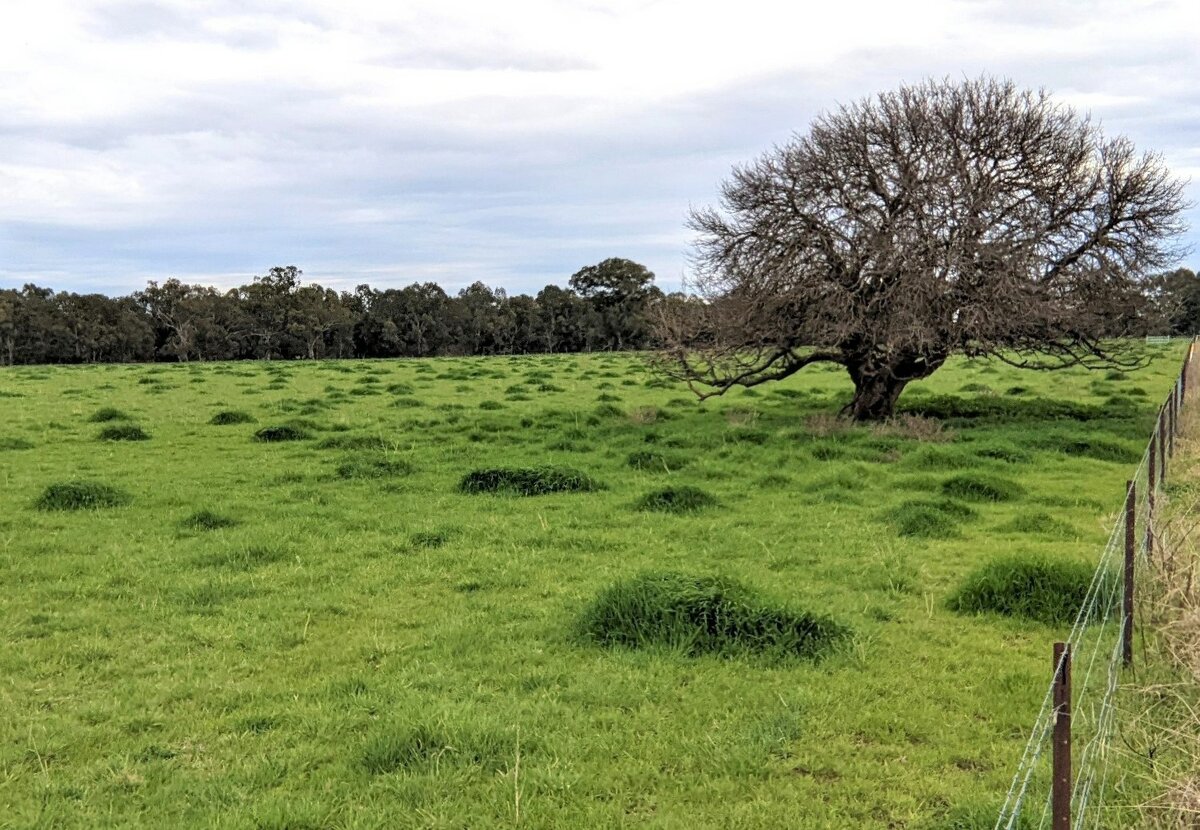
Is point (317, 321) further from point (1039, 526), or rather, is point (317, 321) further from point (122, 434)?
point (1039, 526)

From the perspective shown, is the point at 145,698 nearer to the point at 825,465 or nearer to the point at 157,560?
the point at 157,560

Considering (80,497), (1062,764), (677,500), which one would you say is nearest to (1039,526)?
(677,500)

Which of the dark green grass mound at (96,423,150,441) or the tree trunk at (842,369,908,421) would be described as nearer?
the dark green grass mound at (96,423,150,441)

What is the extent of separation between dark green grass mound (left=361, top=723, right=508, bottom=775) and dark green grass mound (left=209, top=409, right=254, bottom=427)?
19176mm

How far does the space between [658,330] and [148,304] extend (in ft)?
313

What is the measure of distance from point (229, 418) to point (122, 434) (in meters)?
3.03

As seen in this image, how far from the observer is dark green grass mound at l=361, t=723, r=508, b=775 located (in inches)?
223

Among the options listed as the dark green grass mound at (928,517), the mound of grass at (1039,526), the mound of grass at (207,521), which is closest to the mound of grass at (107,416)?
the mound of grass at (207,521)

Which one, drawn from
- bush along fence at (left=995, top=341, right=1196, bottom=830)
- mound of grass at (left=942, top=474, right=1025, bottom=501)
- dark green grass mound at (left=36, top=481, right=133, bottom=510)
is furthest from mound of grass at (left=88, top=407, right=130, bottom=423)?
bush along fence at (left=995, top=341, right=1196, bottom=830)

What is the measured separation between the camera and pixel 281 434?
20.6 metres

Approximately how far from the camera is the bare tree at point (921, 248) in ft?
63.6

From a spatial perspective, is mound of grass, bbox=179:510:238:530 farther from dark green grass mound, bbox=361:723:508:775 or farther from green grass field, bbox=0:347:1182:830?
dark green grass mound, bbox=361:723:508:775

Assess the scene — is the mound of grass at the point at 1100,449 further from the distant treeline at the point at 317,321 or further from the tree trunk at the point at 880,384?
the distant treeline at the point at 317,321

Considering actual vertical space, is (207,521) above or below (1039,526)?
above
